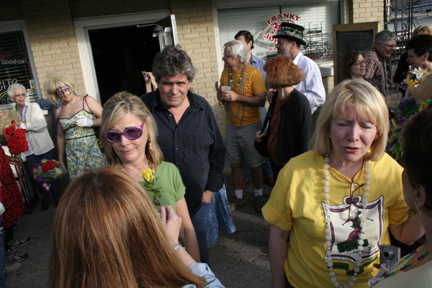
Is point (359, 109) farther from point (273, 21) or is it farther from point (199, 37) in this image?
point (273, 21)

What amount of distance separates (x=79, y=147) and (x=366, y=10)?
19.8ft

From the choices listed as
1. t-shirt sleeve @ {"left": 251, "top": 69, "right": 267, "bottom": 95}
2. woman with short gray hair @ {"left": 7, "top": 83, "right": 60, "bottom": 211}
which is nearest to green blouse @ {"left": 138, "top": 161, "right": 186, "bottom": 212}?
t-shirt sleeve @ {"left": 251, "top": 69, "right": 267, "bottom": 95}

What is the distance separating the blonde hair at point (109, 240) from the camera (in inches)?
38.1

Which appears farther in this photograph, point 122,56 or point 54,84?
point 122,56

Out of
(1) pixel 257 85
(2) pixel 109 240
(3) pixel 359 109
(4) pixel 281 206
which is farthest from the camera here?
(1) pixel 257 85

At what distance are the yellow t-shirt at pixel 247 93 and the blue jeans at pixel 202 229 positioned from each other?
1953mm

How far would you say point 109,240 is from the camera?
973 mm

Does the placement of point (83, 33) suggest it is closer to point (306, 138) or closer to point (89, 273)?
point (306, 138)

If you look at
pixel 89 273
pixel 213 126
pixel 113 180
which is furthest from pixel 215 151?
pixel 89 273

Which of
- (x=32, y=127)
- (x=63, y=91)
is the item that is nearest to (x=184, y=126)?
(x=63, y=91)

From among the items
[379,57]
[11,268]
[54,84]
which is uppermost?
[54,84]

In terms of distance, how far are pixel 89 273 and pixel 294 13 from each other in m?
6.54

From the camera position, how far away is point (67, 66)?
574 cm

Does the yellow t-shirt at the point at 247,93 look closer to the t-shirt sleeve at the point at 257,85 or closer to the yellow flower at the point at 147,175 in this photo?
the t-shirt sleeve at the point at 257,85
